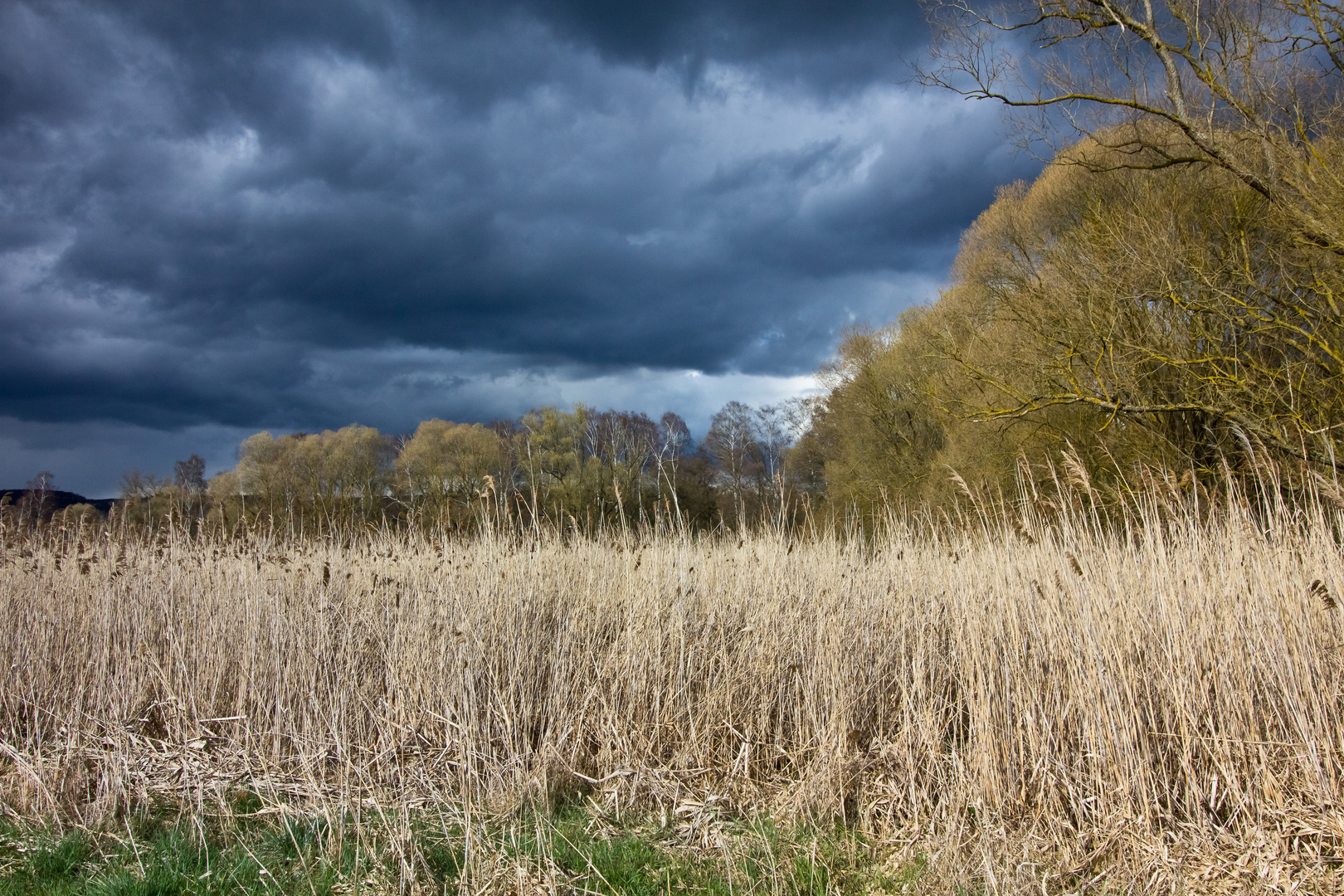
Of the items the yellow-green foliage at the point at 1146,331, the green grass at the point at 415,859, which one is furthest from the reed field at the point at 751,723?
the yellow-green foliage at the point at 1146,331

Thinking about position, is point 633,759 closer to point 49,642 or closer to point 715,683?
point 715,683

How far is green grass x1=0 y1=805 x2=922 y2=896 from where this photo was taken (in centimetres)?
289

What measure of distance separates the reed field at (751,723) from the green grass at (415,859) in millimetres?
27

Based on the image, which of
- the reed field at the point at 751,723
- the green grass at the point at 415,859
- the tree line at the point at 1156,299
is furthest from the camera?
the tree line at the point at 1156,299

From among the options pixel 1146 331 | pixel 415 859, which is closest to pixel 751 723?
pixel 415 859

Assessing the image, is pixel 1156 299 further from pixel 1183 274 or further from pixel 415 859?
pixel 415 859

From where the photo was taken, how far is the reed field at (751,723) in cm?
311

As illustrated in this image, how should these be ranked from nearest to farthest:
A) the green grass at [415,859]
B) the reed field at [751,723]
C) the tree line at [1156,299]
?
the green grass at [415,859], the reed field at [751,723], the tree line at [1156,299]

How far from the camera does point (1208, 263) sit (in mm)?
9734

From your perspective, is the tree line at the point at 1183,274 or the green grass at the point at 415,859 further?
the tree line at the point at 1183,274

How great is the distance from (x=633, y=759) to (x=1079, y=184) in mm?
13566

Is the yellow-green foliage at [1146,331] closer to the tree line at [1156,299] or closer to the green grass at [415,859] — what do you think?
the tree line at [1156,299]

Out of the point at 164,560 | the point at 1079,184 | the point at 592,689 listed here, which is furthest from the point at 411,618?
the point at 1079,184

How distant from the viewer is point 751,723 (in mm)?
4449
